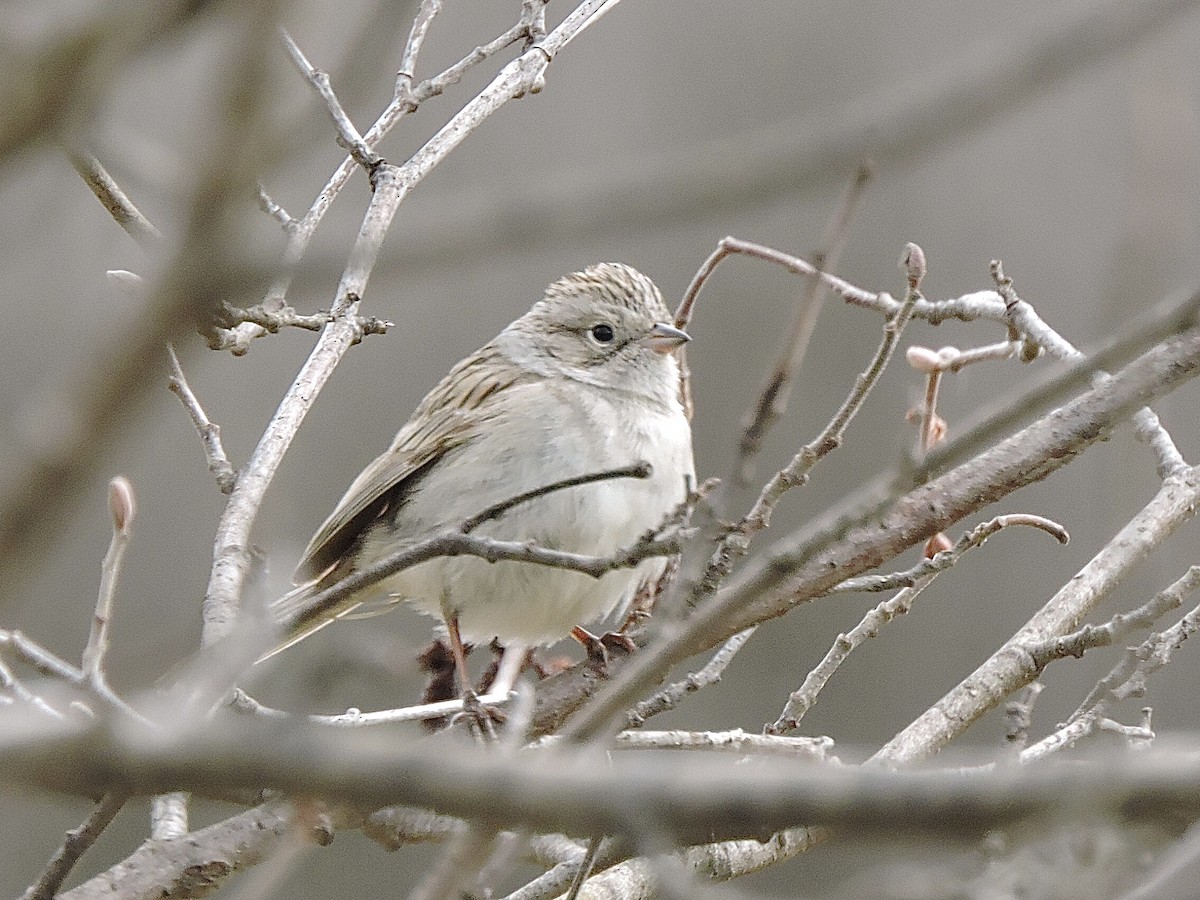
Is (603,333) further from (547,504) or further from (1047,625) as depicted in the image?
(1047,625)

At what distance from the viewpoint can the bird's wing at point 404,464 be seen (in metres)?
4.23

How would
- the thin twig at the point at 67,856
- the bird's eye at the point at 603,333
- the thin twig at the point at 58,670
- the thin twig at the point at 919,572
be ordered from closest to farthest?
the thin twig at the point at 58,670 < the thin twig at the point at 67,856 < the thin twig at the point at 919,572 < the bird's eye at the point at 603,333

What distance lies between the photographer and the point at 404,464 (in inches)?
169

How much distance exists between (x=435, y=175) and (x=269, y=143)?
24.4 feet

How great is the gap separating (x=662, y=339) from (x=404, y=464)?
2.75 ft

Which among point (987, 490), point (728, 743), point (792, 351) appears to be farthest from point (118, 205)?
point (987, 490)

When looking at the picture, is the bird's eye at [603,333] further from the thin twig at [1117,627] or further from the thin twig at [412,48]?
the thin twig at [1117,627]

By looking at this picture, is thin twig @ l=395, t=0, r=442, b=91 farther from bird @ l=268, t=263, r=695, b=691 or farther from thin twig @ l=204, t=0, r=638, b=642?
bird @ l=268, t=263, r=695, b=691

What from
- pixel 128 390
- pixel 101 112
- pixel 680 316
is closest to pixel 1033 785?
pixel 128 390

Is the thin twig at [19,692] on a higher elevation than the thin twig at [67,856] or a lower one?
higher

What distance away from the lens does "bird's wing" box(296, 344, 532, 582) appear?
13.9 feet

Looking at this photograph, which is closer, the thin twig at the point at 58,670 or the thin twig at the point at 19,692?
the thin twig at the point at 58,670

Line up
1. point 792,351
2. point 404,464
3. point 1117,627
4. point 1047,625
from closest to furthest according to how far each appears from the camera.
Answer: point 792,351 < point 1117,627 < point 1047,625 < point 404,464

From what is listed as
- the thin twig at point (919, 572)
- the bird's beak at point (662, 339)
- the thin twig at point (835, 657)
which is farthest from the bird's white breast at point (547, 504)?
the thin twig at point (919, 572)
